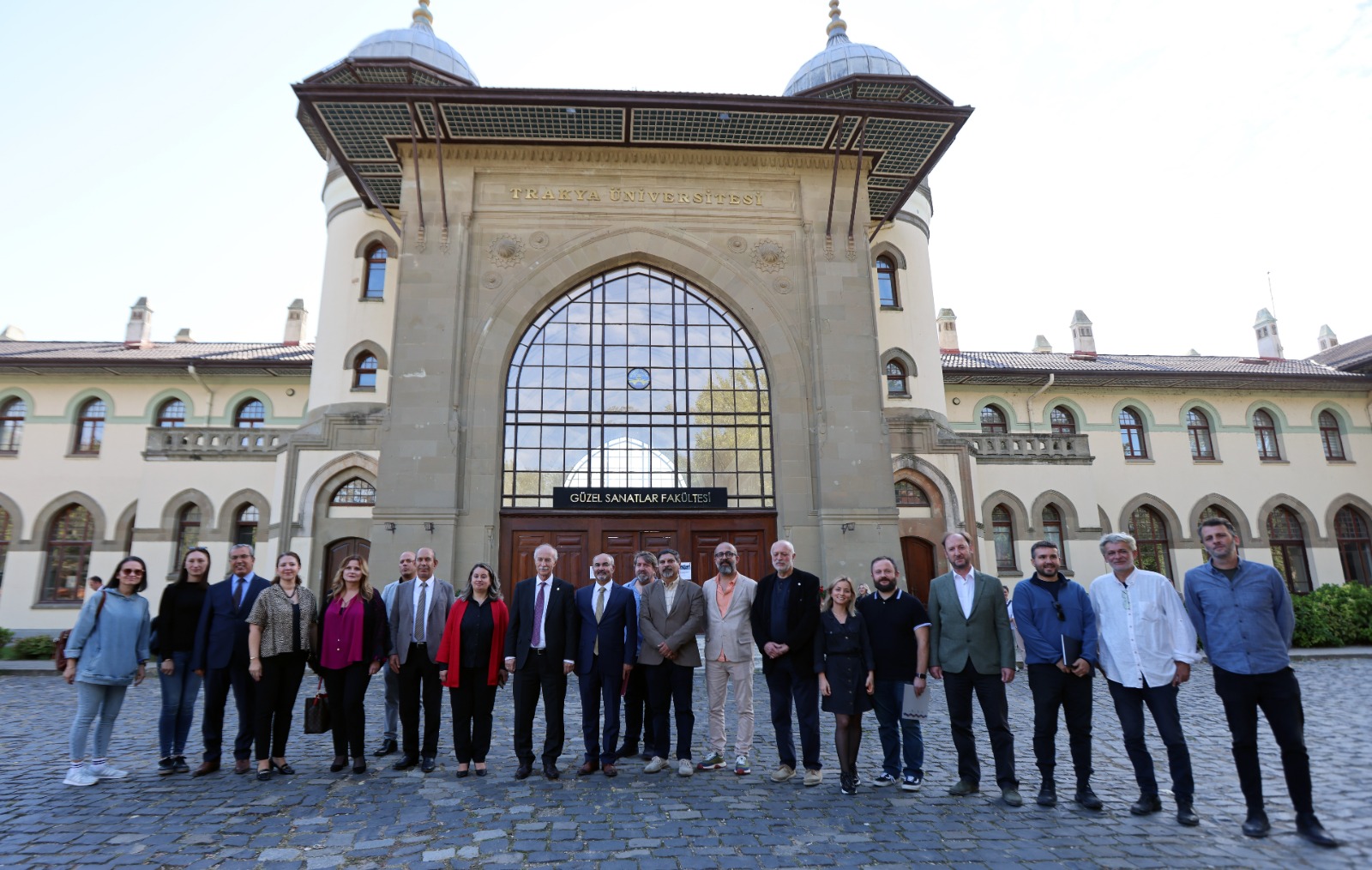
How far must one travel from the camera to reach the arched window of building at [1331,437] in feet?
88.5

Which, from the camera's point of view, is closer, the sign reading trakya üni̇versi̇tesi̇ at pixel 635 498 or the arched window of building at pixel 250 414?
the sign reading trakya üni̇versi̇tesi̇ at pixel 635 498

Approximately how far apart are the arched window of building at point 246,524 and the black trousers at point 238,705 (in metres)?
16.6

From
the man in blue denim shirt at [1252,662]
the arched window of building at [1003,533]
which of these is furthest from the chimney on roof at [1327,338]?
the man in blue denim shirt at [1252,662]

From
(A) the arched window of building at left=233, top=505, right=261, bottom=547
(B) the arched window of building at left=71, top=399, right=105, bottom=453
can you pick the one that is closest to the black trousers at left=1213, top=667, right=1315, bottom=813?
(A) the arched window of building at left=233, top=505, right=261, bottom=547

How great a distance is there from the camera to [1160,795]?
253 inches

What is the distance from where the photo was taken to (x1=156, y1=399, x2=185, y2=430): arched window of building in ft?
82.5

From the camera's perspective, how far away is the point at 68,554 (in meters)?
24.0

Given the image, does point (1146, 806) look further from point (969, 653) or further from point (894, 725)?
point (894, 725)

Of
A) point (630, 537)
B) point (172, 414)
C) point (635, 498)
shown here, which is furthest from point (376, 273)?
point (630, 537)

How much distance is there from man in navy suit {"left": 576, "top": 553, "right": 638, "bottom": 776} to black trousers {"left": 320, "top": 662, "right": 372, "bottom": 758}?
2.04 m

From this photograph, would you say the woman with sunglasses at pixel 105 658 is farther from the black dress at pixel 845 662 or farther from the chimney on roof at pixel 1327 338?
the chimney on roof at pixel 1327 338

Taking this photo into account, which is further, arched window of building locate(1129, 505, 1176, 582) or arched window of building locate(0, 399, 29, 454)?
arched window of building locate(1129, 505, 1176, 582)

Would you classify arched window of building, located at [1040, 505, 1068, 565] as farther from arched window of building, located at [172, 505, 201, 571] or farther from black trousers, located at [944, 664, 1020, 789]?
arched window of building, located at [172, 505, 201, 571]

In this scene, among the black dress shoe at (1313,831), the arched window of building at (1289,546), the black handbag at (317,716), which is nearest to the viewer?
the black dress shoe at (1313,831)
